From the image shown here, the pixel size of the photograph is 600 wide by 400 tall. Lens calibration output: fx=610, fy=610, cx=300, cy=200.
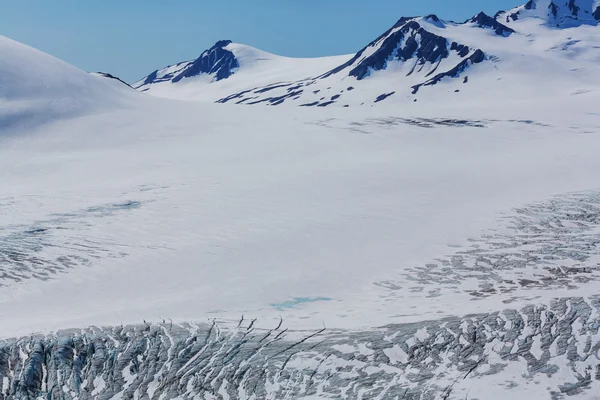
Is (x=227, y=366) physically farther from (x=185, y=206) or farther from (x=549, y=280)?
(x=185, y=206)

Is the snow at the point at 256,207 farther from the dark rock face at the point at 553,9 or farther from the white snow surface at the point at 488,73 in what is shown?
the dark rock face at the point at 553,9

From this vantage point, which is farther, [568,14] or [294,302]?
[568,14]

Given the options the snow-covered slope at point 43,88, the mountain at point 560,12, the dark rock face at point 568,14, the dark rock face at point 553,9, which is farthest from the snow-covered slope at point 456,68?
the snow-covered slope at point 43,88

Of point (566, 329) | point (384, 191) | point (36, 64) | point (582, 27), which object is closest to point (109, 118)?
point (36, 64)

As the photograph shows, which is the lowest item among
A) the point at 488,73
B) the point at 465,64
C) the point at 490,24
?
the point at 488,73

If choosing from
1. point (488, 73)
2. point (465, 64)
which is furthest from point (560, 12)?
point (488, 73)

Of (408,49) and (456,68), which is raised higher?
(408,49)

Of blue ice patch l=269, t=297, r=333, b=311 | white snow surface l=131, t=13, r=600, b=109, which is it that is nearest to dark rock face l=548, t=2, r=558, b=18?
white snow surface l=131, t=13, r=600, b=109

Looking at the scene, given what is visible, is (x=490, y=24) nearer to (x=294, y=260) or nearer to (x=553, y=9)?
(x=553, y=9)
